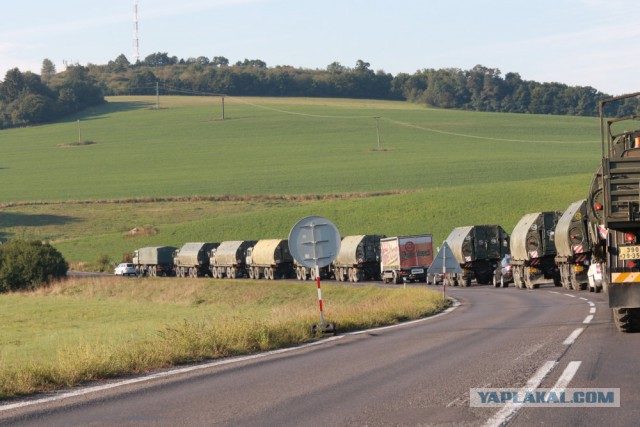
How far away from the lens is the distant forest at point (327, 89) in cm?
16662

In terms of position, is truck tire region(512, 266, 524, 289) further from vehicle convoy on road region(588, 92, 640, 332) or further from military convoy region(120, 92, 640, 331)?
vehicle convoy on road region(588, 92, 640, 332)

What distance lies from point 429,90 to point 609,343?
167635mm

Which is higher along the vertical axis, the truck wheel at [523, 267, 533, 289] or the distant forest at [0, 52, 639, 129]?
the distant forest at [0, 52, 639, 129]

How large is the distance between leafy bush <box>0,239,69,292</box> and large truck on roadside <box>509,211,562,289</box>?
1342 inches

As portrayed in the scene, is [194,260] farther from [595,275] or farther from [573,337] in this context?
[573,337]

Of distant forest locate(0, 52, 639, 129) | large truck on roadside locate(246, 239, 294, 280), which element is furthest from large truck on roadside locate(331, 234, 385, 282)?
distant forest locate(0, 52, 639, 129)

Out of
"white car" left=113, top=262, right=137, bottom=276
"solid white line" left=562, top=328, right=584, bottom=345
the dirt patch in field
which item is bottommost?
"white car" left=113, top=262, right=137, bottom=276

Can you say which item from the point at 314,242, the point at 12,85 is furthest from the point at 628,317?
the point at 12,85

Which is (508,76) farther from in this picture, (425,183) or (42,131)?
(425,183)

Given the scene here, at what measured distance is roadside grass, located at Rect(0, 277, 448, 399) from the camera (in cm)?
1392

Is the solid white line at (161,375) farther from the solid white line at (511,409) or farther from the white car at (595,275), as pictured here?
the white car at (595,275)

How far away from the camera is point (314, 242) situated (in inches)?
771

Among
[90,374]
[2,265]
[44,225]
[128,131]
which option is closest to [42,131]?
[128,131]

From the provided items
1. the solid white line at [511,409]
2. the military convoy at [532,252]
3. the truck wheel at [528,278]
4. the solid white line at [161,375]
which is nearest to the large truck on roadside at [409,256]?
the military convoy at [532,252]
